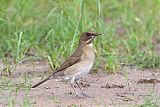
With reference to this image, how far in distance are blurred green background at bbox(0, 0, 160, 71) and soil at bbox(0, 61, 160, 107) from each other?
0.68 feet

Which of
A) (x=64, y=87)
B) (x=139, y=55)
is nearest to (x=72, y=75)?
(x=64, y=87)

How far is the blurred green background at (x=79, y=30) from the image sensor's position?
10.7m

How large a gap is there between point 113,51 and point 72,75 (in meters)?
2.32

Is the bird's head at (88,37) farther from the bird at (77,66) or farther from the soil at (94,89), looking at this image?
the soil at (94,89)

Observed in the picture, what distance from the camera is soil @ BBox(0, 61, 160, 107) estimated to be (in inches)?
332

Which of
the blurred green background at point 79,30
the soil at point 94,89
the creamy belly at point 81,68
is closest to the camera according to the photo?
the soil at point 94,89

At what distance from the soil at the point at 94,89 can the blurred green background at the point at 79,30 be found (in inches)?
8.1

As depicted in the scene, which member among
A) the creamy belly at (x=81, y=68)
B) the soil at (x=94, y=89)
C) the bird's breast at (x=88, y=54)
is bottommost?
the soil at (x=94, y=89)

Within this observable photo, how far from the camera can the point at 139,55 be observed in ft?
36.1

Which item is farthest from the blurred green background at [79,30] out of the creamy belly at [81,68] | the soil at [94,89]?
the creamy belly at [81,68]

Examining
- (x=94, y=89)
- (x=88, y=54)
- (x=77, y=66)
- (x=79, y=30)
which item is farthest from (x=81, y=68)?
(x=79, y=30)

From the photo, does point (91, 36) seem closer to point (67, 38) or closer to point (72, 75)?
point (72, 75)

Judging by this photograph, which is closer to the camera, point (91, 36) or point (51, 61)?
point (91, 36)

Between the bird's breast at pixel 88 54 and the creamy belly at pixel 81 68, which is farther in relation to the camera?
the bird's breast at pixel 88 54
